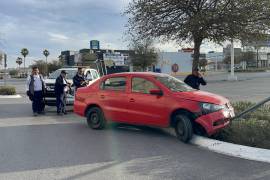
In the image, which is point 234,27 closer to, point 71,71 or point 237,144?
point 237,144

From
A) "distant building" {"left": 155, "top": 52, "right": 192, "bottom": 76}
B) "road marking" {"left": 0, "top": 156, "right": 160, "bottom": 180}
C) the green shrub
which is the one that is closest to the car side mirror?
"road marking" {"left": 0, "top": 156, "right": 160, "bottom": 180}

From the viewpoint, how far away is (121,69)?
1885 inches

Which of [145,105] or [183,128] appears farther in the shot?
[145,105]

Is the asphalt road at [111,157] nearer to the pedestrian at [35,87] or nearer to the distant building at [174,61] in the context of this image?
the pedestrian at [35,87]

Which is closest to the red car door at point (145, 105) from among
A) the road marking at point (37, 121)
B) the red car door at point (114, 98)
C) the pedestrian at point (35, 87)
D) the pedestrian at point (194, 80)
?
the red car door at point (114, 98)

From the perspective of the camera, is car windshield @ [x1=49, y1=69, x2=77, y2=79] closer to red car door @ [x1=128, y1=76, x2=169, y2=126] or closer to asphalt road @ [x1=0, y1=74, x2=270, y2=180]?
asphalt road @ [x1=0, y1=74, x2=270, y2=180]

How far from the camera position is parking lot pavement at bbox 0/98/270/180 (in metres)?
5.84

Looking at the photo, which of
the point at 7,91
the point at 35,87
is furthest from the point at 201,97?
the point at 7,91

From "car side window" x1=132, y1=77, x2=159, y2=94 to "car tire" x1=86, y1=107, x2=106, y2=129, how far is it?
1.34 meters

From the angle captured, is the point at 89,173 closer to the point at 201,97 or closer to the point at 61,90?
the point at 201,97

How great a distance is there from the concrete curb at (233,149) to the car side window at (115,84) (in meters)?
2.49

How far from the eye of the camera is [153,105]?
8.75 meters

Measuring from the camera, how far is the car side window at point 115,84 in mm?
9564

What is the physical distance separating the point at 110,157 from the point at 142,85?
2778mm
